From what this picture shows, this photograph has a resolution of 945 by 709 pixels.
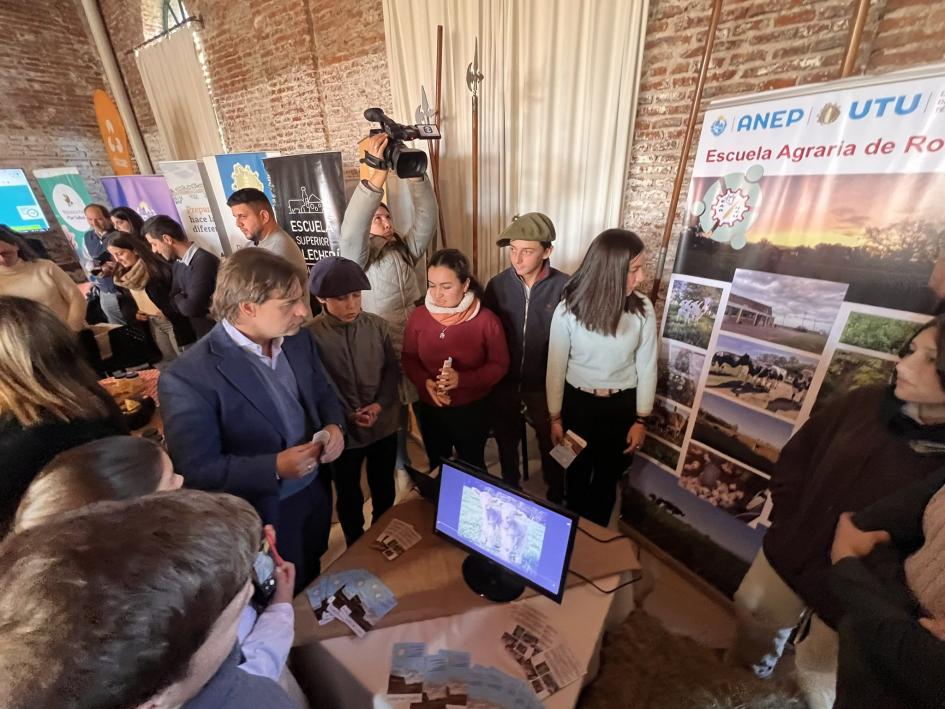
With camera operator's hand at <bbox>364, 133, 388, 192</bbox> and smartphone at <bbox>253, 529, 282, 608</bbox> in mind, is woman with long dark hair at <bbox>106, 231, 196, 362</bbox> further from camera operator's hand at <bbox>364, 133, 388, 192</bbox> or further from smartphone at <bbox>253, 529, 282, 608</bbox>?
smartphone at <bbox>253, 529, 282, 608</bbox>

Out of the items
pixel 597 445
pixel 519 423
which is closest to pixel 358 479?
pixel 519 423

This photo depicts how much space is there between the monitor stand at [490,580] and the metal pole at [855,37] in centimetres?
210

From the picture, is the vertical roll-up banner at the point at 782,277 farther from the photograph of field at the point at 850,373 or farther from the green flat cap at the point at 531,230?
the green flat cap at the point at 531,230

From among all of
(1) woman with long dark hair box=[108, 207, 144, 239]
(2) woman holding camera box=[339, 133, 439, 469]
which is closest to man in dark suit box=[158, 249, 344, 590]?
(2) woman holding camera box=[339, 133, 439, 469]

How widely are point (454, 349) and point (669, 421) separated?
123cm

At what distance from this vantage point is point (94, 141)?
6.52m

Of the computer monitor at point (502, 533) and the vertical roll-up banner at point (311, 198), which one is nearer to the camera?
the computer monitor at point (502, 533)

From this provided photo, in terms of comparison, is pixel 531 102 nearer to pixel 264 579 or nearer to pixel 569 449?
pixel 569 449

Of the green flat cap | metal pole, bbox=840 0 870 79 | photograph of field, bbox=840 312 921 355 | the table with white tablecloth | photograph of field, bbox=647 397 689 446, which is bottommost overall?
photograph of field, bbox=647 397 689 446

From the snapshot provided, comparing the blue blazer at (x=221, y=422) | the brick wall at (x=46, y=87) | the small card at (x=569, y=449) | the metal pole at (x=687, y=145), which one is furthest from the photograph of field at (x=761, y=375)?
the brick wall at (x=46, y=87)

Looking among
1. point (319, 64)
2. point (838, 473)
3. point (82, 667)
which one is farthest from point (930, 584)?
point (319, 64)

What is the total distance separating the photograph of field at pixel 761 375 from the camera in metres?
1.69

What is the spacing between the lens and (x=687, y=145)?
1923mm

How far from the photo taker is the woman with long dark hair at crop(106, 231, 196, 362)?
3014mm
